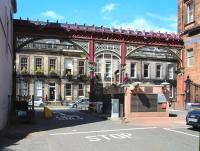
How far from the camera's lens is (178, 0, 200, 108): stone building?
114 ft

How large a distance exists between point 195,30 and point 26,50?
94.2ft

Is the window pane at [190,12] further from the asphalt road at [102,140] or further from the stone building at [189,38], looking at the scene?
the asphalt road at [102,140]

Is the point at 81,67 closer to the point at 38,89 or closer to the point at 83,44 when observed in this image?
the point at 38,89

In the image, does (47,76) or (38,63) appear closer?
(38,63)

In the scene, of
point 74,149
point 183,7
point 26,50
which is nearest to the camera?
point 74,149

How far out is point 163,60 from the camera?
217ft

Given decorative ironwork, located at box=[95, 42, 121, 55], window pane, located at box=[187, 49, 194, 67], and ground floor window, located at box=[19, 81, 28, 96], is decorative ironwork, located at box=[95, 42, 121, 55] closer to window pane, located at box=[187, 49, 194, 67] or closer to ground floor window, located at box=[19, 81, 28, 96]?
window pane, located at box=[187, 49, 194, 67]

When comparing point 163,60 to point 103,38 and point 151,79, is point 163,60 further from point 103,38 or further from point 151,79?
point 103,38

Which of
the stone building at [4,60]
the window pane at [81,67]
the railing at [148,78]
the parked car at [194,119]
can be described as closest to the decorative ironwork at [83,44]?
the stone building at [4,60]

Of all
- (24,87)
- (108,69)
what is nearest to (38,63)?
(24,87)

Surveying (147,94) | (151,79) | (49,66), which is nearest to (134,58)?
(151,79)

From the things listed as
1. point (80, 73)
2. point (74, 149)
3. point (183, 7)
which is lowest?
point (74, 149)

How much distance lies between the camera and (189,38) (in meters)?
36.2

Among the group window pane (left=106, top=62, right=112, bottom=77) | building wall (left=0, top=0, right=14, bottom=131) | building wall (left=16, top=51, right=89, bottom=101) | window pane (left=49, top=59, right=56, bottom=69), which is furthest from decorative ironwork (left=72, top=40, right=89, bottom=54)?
window pane (left=106, top=62, right=112, bottom=77)
